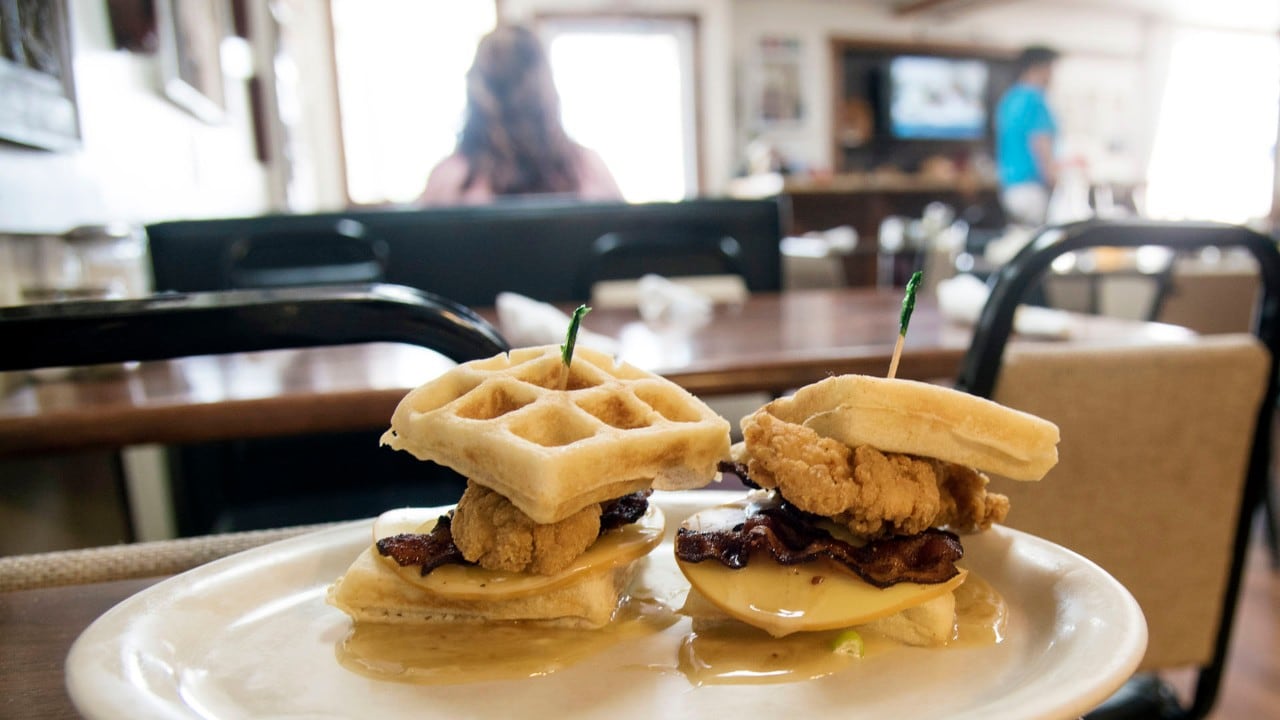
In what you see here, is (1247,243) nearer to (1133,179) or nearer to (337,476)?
(337,476)

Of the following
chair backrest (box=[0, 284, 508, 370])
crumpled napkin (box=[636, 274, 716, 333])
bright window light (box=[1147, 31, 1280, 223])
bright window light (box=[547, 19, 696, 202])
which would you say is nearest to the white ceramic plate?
chair backrest (box=[0, 284, 508, 370])

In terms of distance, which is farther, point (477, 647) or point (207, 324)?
point (207, 324)

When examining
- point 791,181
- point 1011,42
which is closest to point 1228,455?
point 791,181

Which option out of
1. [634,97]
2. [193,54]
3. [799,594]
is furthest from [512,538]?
[634,97]

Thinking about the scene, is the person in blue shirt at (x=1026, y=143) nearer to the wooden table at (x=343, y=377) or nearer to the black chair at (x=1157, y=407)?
the wooden table at (x=343, y=377)

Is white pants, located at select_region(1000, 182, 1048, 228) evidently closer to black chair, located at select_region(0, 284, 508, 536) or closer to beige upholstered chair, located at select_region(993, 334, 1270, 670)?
beige upholstered chair, located at select_region(993, 334, 1270, 670)

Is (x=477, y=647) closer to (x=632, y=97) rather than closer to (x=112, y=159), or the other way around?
(x=112, y=159)

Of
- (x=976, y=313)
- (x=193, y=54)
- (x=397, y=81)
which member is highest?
(x=397, y=81)
